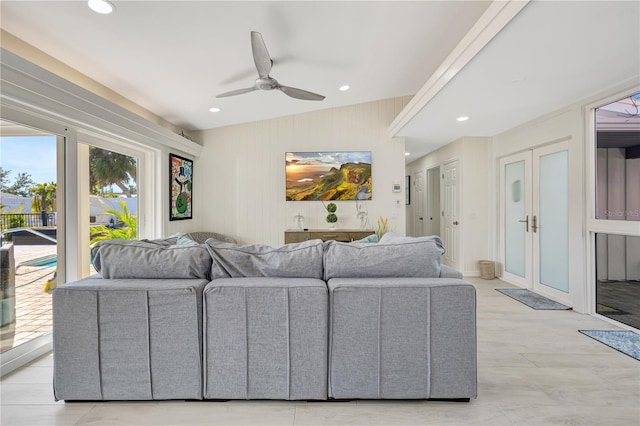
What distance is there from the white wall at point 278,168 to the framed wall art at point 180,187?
241mm

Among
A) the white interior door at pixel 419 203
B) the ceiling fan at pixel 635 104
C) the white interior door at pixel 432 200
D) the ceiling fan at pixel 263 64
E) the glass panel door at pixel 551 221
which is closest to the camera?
the ceiling fan at pixel 263 64

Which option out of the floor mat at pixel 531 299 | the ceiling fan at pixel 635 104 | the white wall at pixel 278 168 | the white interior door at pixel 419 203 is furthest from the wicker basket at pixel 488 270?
the ceiling fan at pixel 635 104

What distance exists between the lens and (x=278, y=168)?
5.61 meters

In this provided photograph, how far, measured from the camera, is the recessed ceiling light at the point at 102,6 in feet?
7.18

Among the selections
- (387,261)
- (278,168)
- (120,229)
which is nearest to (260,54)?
(387,261)

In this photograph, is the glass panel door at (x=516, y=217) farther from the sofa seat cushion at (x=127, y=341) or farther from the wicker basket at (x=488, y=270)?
the sofa seat cushion at (x=127, y=341)

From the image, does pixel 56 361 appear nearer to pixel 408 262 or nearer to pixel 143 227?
pixel 408 262

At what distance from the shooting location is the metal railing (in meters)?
2.36

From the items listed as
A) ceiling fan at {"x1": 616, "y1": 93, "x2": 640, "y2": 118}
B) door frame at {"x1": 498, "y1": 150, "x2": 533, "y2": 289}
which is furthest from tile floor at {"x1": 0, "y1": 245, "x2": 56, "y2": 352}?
door frame at {"x1": 498, "y1": 150, "x2": 533, "y2": 289}

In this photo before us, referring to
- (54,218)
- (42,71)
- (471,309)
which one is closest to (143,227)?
(54,218)

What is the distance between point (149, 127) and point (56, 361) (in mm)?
2791

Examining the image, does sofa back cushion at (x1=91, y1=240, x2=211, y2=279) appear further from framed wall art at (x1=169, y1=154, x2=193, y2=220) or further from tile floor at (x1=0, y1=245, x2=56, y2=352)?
framed wall art at (x1=169, y1=154, x2=193, y2=220)

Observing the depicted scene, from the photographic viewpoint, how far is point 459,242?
18.1ft

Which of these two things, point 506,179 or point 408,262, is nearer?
point 408,262
